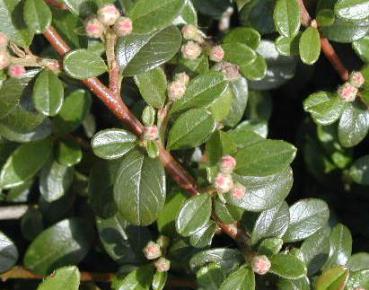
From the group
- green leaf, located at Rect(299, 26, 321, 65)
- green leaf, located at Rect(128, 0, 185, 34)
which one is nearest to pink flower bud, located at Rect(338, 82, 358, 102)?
green leaf, located at Rect(299, 26, 321, 65)

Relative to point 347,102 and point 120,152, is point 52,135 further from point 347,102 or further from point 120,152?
point 347,102

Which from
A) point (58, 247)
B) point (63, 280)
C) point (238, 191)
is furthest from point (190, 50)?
point (58, 247)

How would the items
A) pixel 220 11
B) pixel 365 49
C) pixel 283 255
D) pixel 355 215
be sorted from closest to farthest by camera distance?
pixel 283 255 → pixel 365 49 → pixel 220 11 → pixel 355 215

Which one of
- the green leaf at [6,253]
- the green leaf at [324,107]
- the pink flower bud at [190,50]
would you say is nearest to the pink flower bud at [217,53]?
the pink flower bud at [190,50]

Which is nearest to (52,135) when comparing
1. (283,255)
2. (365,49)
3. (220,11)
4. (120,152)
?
(120,152)

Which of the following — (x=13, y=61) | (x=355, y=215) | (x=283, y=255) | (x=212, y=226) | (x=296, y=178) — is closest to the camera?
(x=13, y=61)

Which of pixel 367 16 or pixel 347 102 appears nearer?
pixel 367 16
